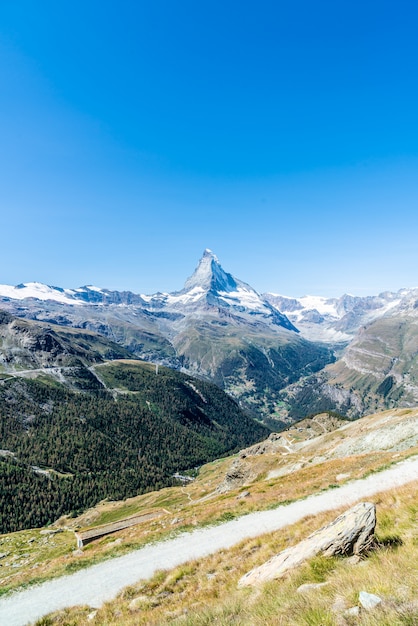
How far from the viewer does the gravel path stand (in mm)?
16188

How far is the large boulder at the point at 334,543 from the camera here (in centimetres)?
998

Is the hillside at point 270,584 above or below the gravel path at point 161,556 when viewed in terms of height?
above

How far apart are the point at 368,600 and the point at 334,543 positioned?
4730mm

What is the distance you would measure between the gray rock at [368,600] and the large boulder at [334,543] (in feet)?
13.7

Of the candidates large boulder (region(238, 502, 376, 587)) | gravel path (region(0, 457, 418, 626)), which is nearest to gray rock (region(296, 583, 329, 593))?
large boulder (region(238, 502, 376, 587))

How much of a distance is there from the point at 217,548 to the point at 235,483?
198 feet

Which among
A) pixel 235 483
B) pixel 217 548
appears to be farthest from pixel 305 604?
pixel 235 483

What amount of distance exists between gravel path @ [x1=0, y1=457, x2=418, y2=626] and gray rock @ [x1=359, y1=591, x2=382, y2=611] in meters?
15.1

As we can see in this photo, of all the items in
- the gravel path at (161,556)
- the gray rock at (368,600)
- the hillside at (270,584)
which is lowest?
the gravel path at (161,556)

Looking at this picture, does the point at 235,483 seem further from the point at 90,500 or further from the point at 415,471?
the point at 90,500

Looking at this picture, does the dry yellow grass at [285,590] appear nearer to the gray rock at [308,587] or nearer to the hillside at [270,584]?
the hillside at [270,584]

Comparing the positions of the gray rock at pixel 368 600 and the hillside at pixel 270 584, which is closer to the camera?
the gray rock at pixel 368 600

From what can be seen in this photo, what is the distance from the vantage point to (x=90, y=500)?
7638 inches

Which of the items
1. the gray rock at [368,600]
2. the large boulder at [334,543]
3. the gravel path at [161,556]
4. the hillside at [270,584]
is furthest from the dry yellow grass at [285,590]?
the gravel path at [161,556]
